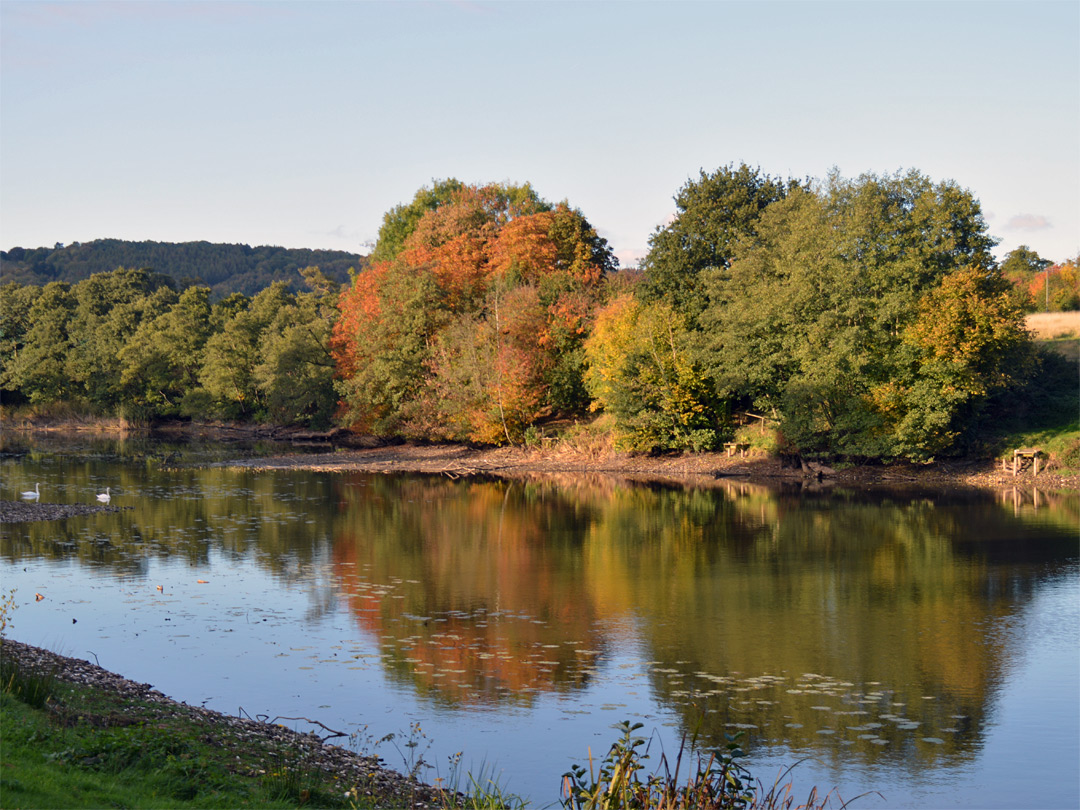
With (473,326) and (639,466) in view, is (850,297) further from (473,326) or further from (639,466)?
(473,326)

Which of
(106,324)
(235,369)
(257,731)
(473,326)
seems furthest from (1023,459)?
(106,324)

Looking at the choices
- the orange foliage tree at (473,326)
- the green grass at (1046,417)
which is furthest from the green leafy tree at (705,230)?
the green grass at (1046,417)

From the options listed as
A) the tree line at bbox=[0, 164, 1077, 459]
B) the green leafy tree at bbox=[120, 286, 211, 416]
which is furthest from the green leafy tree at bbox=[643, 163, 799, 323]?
the green leafy tree at bbox=[120, 286, 211, 416]

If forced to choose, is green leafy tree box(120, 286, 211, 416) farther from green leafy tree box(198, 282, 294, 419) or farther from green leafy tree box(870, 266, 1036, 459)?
green leafy tree box(870, 266, 1036, 459)

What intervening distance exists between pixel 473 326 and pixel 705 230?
14.2m

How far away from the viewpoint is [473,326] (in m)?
52.2

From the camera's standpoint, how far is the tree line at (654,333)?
38.9 meters

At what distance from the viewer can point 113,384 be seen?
248ft

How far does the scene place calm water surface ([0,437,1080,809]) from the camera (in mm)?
11477

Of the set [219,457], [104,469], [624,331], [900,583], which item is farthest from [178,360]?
[900,583]

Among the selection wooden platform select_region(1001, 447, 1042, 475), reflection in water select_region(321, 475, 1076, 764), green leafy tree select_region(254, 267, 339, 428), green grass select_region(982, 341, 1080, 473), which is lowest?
reflection in water select_region(321, 475, 1076, 764)

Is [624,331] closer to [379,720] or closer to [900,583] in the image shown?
[900,583]

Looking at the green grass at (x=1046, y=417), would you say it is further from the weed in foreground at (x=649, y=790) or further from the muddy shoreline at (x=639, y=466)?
the weed in foreground at (x=649, y=790)

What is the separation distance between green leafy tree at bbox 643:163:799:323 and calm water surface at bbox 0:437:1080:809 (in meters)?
16.5
